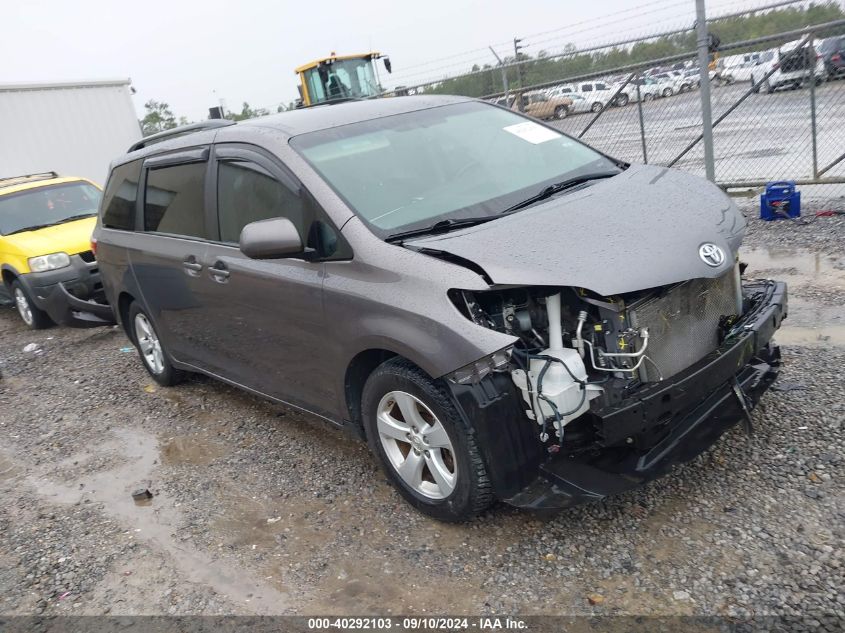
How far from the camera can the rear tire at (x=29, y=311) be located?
8.37 metres

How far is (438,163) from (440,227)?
0.64 metres

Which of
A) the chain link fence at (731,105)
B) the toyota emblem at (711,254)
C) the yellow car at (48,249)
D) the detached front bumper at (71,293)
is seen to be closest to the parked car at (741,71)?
the chain link fence at (731,105)

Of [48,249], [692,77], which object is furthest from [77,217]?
[692,77]

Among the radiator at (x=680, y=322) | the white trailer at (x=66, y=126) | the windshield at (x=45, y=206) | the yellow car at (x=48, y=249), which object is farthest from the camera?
the white trailer at (x=66, y=126)

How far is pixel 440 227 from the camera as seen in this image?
3.35 m

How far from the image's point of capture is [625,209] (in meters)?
3.27

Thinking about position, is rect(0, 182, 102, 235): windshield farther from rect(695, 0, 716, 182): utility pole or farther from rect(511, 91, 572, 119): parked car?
rect(695, 0, 716, 182): utility pole

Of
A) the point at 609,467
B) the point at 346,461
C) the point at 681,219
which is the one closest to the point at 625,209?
the point at 681,219

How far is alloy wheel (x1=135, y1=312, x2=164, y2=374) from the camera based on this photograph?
5.65 meters

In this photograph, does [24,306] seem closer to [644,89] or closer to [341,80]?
[644,89]

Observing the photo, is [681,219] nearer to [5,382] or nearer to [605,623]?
[605,623]

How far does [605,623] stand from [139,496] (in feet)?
9.15

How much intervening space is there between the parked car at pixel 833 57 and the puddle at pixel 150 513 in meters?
7.81

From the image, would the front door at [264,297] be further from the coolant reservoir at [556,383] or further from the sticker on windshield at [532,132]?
the sticker on windshield at [532,132]
